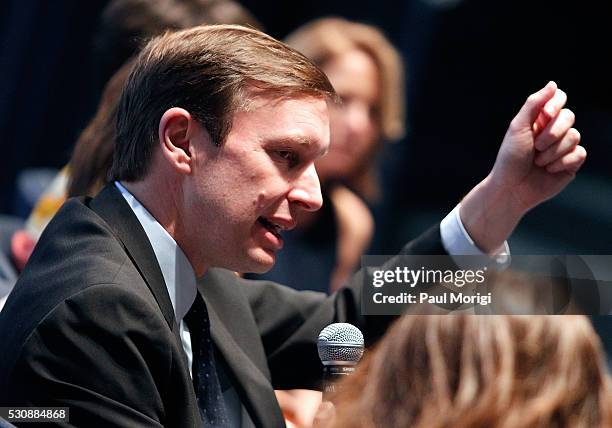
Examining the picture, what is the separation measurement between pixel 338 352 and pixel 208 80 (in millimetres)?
551

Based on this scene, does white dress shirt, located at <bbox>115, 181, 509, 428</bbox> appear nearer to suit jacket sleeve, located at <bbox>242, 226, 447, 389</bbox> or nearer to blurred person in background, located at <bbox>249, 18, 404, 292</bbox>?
suit jacket sleeve, located at <bbox>242, 226, 447, 389</bbox>

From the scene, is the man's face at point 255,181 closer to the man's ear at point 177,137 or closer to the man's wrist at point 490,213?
the man's ear at point 177,137

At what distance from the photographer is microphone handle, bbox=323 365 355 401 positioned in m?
1.84

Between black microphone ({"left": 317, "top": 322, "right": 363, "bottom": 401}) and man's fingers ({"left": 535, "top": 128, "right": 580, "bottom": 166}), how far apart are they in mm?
557

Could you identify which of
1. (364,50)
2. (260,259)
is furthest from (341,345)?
(364,50)

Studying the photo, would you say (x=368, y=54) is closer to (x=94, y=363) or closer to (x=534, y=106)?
(x=534, y=106)

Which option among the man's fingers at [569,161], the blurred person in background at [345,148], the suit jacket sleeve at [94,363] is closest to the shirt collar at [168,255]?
the suit jacket sleeve at [94,363]

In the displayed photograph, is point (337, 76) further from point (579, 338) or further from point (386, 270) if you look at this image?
point (579, 338)

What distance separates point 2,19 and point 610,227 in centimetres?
345

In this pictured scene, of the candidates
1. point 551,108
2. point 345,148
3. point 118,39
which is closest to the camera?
point 551,108

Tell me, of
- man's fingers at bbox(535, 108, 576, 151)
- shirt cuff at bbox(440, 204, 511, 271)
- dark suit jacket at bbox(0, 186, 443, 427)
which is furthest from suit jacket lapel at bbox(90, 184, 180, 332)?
man's fingers at bbox(535, 108, 576, 151)

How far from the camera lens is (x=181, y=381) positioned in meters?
1.99

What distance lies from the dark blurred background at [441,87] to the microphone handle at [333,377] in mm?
3247

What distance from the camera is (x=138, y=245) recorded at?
6.87 ft
